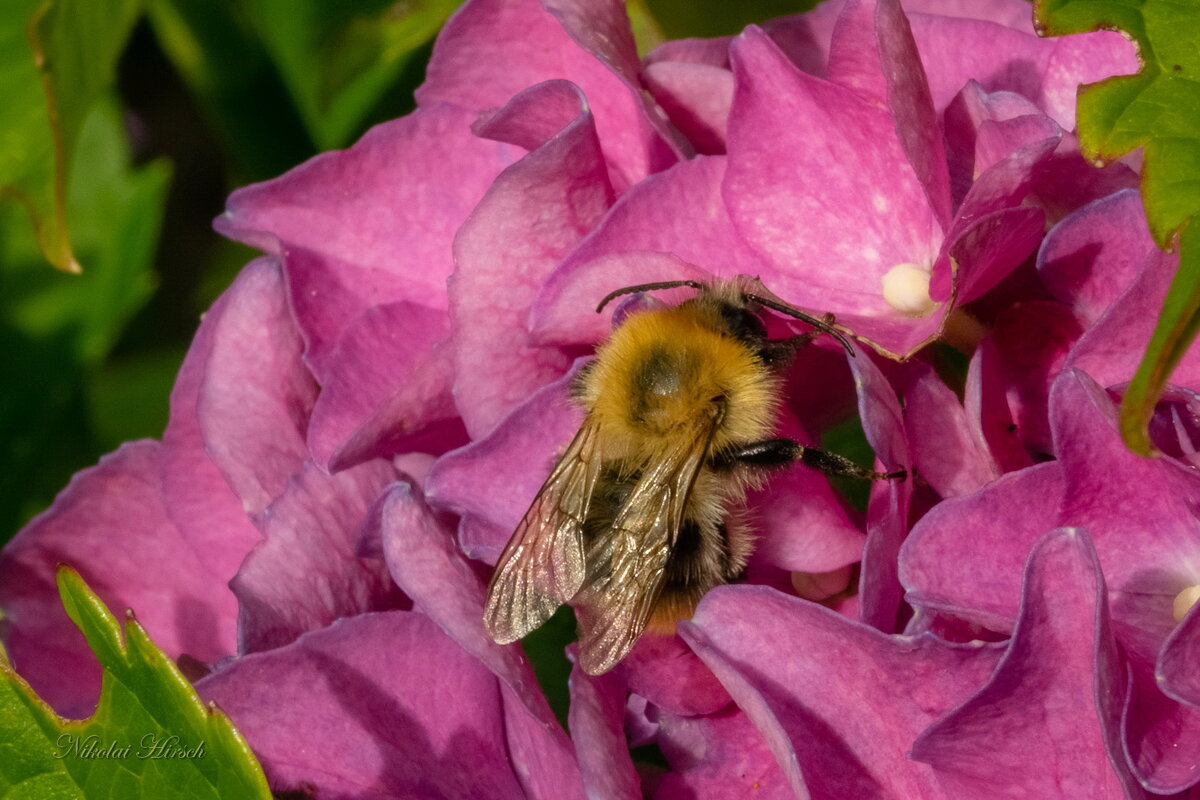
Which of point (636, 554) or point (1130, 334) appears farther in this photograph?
point (636, 554)

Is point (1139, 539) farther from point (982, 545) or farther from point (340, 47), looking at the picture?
point (340, 47)

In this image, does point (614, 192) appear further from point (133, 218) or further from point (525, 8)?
point (133, 218)

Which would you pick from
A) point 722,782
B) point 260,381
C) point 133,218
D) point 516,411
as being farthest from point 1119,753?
point 133,218

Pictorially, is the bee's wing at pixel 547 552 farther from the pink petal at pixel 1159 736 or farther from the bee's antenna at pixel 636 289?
the pink petal at pixel 1159 736

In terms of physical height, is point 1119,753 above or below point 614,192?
below

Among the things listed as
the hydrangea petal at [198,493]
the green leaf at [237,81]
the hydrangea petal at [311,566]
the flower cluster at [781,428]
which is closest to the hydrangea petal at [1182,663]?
the flower cluster at [781,428]

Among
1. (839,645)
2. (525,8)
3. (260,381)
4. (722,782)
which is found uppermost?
(525,8)

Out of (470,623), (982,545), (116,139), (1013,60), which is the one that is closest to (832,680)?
(982,545)
